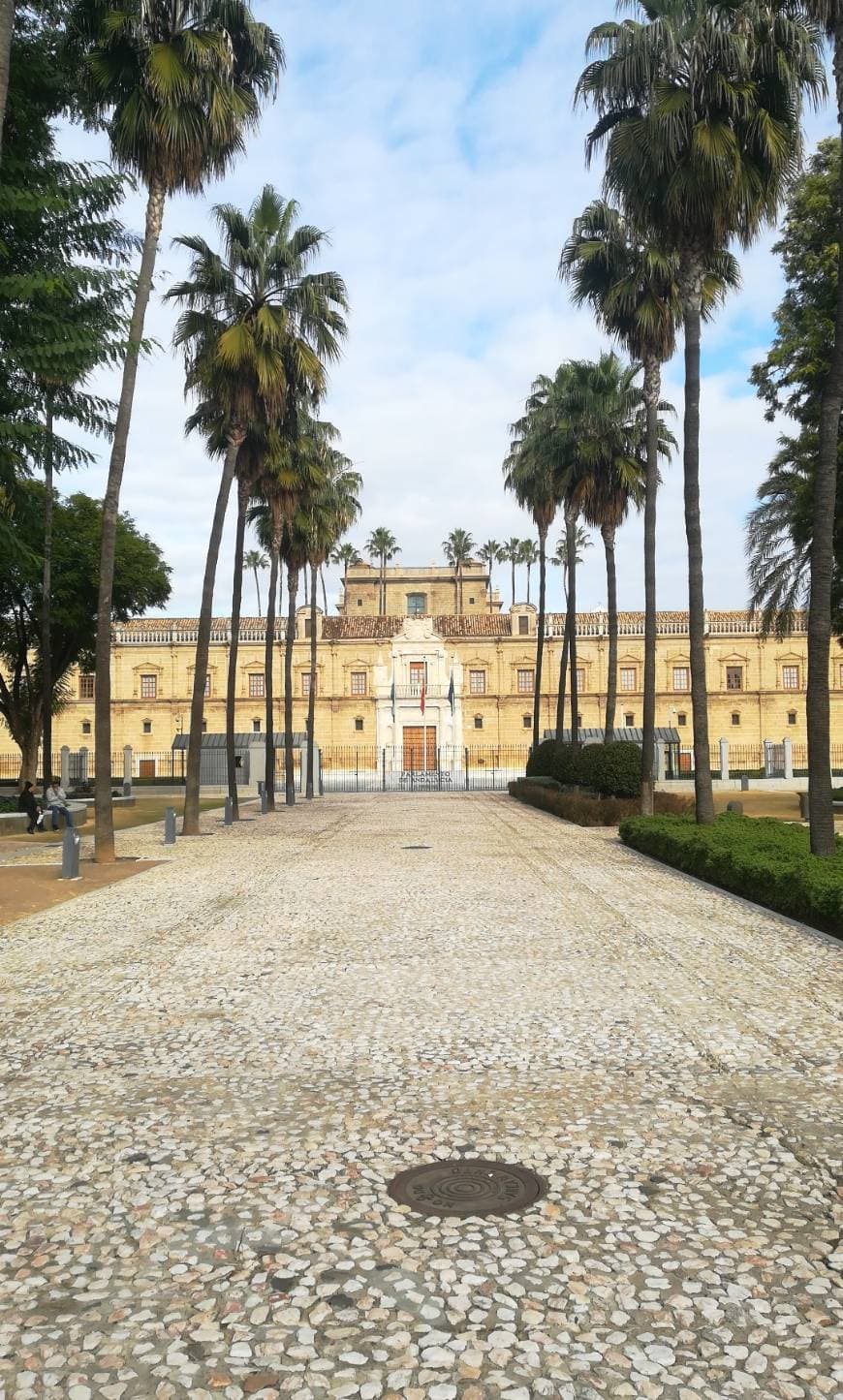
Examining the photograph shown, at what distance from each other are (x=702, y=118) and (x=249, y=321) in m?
9.70

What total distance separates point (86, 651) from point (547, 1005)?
32.1 metres

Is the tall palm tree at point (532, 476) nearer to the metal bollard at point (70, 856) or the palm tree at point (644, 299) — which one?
the palm tree at point (644, 299)

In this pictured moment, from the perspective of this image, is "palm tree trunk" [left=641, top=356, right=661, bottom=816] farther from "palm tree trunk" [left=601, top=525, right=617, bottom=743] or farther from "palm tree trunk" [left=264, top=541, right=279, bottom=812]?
"palm tree trunk" [left=264, top=541, right=279, bottom=812]

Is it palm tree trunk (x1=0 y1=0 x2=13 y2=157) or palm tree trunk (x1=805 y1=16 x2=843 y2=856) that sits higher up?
palm tree trunk (x1=0 y1=0 x2=13 y2=157)

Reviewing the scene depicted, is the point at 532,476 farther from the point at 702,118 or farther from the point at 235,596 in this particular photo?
the point at 702,118

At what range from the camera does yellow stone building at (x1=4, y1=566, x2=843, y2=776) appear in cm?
6359

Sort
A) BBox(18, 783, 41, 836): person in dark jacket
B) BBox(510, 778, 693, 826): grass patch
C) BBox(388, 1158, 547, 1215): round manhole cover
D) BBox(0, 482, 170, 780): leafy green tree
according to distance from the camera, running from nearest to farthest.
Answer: BBox(388, 1158, 547, 1215): round manhole cover < BBox(18, 783, 41, 836): person in dark jacket < BBox(510, 778, 693, 826): grass patch < BBox(0, 482, 170, 780): leafy green tree

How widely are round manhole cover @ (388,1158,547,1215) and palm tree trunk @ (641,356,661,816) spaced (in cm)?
1820

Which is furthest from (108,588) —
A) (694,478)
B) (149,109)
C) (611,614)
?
(611,614)

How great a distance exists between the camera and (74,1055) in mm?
6051

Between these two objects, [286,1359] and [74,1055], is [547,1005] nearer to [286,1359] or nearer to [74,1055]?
[74,1055]

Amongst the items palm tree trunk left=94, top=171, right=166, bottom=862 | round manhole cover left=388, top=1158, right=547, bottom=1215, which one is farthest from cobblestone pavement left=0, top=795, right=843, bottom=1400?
palm tree trunk left=94, top=171, right=166, bottom=862

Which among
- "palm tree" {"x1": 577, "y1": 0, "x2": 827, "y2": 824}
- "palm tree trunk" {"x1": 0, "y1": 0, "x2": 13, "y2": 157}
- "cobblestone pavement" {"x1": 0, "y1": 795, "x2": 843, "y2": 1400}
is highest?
"palm tree" {"x1": 577, "y1": 0, "x2": 827, "y2": 824}

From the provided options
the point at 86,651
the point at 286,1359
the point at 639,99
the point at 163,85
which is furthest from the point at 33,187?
the point at 86,651
